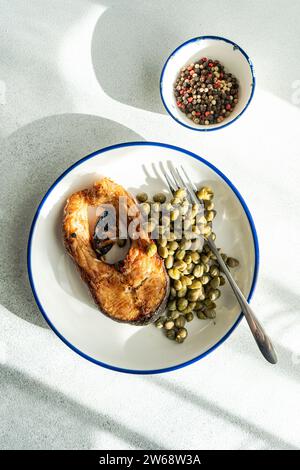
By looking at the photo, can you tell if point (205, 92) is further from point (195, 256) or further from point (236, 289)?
point (236, 289)

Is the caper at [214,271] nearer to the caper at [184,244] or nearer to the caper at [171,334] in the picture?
the caper at [184,244]

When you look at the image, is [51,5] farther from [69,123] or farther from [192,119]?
[192,119]

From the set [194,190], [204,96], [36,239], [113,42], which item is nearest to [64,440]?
[36,239]

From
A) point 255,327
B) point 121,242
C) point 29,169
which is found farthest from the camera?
point 29,169

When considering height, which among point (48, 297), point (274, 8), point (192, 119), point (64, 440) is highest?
point (274, 8)

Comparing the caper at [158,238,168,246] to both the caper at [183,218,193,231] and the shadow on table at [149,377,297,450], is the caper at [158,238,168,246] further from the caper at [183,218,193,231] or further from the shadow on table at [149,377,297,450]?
the shadow on table at [149,377,297,450]

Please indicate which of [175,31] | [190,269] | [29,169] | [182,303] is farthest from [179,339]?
[175,31]
